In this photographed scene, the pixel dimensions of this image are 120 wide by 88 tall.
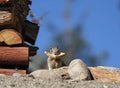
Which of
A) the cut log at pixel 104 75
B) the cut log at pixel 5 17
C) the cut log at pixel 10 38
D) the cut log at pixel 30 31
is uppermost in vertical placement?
the cut log at pixel 5 17

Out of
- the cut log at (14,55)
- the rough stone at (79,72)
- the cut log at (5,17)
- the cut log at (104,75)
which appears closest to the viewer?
the rough stone at (79,72)

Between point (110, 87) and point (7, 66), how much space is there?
2811 millimetres

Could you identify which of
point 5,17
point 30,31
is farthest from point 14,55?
point 30,31

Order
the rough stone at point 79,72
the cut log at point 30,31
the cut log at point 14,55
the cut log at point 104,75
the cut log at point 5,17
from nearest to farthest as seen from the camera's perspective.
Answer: the rough stone at point 79,72 < the cut log at point 104,75 < the cut log at point 14,55 < the cut log at point 5,17 < the cut log at point 30,31

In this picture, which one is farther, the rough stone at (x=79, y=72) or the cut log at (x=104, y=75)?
the cut log at (x=104, y=75)

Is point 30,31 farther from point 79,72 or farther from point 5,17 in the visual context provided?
point 79,72

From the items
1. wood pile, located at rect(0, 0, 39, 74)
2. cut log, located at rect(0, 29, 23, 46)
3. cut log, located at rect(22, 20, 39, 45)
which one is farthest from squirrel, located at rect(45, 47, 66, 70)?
cut log, located at rect(22, 20, 39, 45)

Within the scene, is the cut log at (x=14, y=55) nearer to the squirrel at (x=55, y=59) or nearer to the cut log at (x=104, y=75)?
the squirrel at (x=55, y=59)

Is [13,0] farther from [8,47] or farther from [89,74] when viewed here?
[89,74]

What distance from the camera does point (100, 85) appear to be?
8.30 m

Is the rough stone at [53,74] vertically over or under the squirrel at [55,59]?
under

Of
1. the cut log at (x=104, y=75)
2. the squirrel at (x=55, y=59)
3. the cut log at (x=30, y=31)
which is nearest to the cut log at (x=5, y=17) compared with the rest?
the squirrel at (x=55, y=59)

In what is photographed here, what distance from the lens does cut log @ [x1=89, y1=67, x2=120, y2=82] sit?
9.47 m

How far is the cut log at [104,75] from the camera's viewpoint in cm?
947
